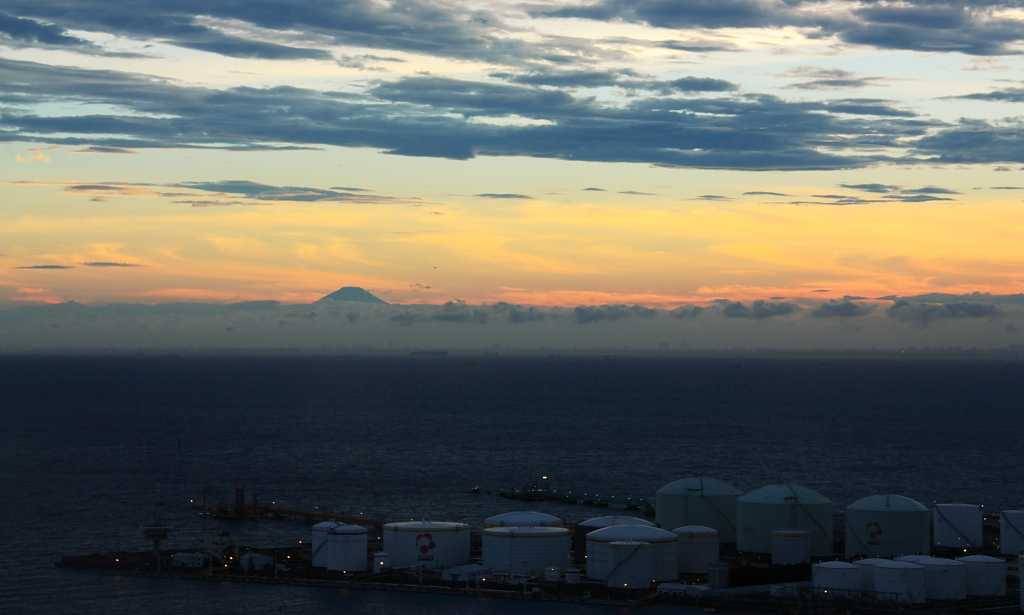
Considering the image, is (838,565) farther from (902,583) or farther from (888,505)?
(888,505)

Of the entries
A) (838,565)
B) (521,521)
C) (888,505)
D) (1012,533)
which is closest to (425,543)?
(521,521)

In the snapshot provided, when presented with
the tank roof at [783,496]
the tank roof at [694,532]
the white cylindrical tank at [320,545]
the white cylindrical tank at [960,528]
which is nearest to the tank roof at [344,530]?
the white cylindrical tank at [320,545]

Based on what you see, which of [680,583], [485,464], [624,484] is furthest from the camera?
[485,464]

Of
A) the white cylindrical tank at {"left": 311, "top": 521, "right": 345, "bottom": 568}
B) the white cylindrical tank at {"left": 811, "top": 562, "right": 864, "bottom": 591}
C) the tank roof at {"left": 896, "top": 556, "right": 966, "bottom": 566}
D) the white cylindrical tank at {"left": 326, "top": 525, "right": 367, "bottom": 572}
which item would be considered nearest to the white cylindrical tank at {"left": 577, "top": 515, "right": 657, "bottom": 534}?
the white cylindrical tank at {"left": 811, "top": 562, "right": 864, "bottom": 591}

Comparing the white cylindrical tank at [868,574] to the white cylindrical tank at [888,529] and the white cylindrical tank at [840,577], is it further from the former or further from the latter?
the white cylindrical tank at [888,529]

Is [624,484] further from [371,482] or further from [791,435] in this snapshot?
[791,435]

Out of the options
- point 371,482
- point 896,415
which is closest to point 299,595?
point 371,482

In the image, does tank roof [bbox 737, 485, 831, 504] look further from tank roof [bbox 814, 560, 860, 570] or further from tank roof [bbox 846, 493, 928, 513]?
tank roof [bbox 814, 560, 860, 570]
